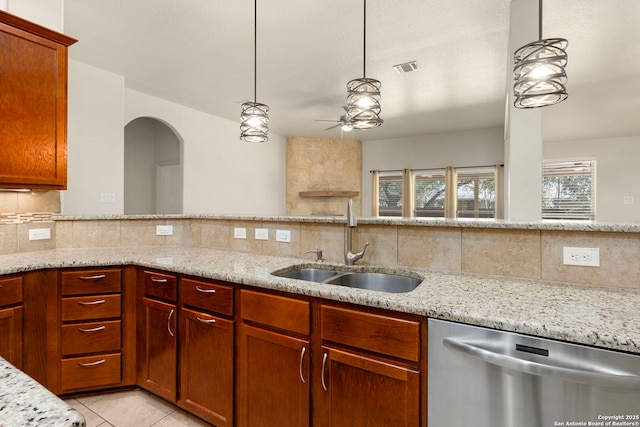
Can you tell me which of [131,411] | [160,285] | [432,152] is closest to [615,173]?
[432,152]

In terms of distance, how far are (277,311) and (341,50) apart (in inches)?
108

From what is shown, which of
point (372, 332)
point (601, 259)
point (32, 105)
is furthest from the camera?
point (32, 105)

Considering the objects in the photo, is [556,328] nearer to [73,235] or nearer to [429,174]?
[73,235]

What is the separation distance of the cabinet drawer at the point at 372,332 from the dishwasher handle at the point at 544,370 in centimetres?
13

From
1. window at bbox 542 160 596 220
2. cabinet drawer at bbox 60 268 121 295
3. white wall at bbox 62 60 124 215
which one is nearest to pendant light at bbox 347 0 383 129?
cabinet drawer at bbox 60 268 121 295

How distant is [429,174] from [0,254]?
21.2 feet

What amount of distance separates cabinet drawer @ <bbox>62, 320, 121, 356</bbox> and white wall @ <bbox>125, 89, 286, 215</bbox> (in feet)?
9.93

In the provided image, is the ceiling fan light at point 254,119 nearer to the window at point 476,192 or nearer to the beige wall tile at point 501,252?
the beige wall tile at point 501,252

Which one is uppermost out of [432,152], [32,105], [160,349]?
[432,152]

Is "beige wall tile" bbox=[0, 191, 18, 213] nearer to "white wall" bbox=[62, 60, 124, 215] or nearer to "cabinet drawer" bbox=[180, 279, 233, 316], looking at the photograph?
"white wall" bbox=[62, 60, 124, 215]

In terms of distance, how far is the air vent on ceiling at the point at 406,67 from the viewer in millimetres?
3582

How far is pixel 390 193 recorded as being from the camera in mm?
7262

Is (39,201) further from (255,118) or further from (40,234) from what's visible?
(255,118)

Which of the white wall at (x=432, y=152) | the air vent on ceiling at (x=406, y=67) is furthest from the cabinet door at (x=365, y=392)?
the white wall at (x=432, y=152)
